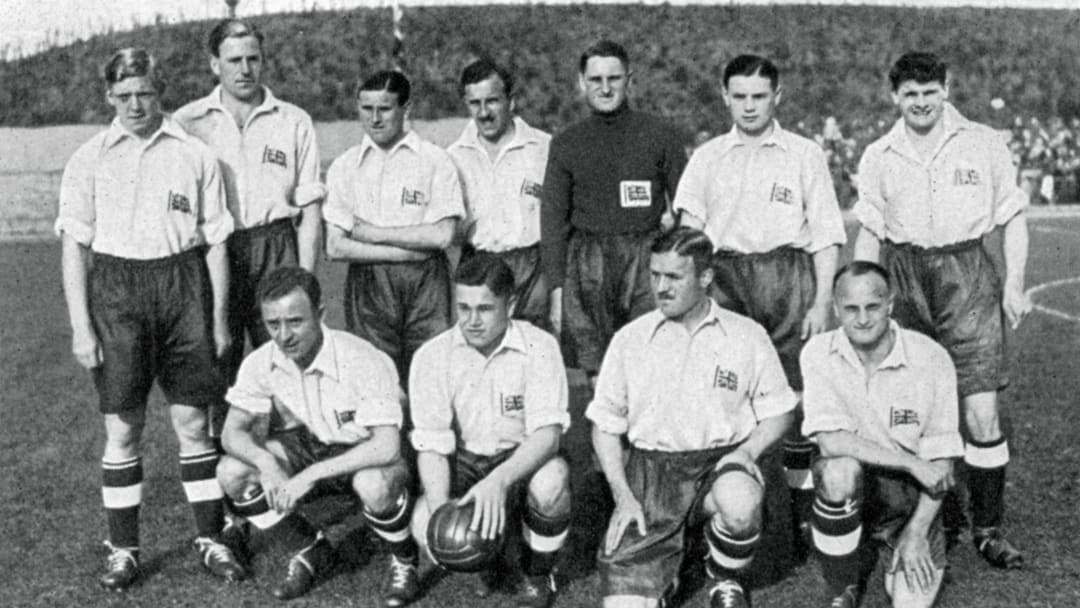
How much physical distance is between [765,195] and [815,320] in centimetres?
49

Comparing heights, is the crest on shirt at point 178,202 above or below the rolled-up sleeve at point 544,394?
above

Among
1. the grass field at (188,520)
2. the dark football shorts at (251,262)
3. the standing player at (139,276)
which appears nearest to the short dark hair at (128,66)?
the standing player at (139,276)

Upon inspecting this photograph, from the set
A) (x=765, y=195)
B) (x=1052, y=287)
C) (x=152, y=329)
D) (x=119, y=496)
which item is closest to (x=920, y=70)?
(x=765, y=195)

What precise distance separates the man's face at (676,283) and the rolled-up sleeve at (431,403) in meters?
0.78

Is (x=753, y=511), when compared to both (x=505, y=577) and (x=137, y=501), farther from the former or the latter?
(x=137, y=501)

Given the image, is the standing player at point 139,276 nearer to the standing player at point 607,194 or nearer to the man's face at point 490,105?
the man's face at point 490,105

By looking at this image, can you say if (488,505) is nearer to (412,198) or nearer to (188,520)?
(412,198)

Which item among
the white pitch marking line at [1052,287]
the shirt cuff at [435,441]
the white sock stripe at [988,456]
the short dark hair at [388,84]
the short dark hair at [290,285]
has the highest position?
the short dark hair at [388,84]

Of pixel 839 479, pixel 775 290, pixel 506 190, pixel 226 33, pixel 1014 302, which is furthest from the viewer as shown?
pixel 506 190

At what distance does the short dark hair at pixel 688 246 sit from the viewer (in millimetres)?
3686

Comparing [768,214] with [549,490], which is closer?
[549,490]

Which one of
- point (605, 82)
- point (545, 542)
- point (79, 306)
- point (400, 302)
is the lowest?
point (545, 542)

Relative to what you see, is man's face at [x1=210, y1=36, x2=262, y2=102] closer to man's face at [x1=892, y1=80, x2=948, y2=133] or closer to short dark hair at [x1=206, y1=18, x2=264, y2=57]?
short dark hair at [x1=206, y1=18, x2=264, y2=57]

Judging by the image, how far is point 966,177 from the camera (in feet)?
13.8
